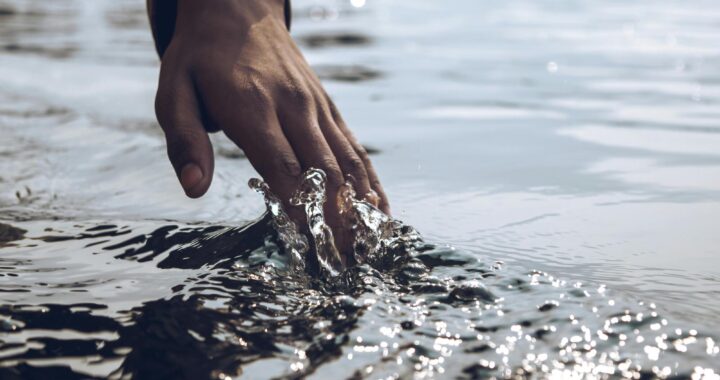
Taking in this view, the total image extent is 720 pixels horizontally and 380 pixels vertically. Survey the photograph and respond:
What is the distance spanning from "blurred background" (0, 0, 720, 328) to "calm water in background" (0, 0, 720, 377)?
0.03 feet

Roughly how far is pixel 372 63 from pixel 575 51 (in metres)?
1.42

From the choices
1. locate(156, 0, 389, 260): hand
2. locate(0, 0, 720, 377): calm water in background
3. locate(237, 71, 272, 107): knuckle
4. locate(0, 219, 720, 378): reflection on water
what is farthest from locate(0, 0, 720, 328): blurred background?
locate(237, 71, 272, 107): knuckle

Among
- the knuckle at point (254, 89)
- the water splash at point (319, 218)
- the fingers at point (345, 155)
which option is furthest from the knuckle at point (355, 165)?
the knuckle at point (254, 89)

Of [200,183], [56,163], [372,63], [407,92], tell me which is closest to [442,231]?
[200,183]

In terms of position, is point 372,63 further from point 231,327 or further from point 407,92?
point 231,327

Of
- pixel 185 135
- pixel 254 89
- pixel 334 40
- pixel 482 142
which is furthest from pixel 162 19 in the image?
pixel 334 40

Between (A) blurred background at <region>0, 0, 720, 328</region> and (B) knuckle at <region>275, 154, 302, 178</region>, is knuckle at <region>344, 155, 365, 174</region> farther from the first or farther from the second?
(A) blurred background at <region>0, 0, 720, 328</region>

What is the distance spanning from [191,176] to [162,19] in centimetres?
56

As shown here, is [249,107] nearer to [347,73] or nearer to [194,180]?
[194,180]

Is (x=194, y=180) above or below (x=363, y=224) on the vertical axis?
above

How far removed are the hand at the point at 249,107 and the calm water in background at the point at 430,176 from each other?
0.75 feet

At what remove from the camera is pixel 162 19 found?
2.14 meters

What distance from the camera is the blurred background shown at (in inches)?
88.1

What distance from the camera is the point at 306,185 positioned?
184 cm
